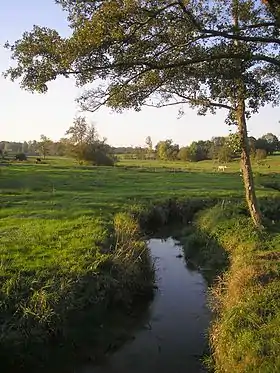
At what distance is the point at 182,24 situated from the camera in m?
12.4

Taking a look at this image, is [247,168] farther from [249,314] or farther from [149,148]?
[149,148]

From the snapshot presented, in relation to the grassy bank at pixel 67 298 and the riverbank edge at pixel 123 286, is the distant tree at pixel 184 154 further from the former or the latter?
the grassy bank at pixel 67 298

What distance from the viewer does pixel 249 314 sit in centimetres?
1105

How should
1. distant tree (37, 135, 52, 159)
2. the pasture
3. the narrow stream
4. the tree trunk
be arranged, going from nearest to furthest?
1. the narrow stream
2. the pasture
3. the tree trunk
4. distant tree (37, 135, 52, 159)

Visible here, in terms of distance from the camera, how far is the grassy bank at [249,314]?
9.52 meters

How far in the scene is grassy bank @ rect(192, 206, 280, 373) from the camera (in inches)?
375

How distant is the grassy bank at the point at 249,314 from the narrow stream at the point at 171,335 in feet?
2.63

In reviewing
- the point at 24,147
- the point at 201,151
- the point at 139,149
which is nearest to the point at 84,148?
the point at 201,151

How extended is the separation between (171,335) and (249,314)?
320cm

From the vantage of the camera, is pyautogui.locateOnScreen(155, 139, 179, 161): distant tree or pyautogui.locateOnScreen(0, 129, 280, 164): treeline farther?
pyautogui.locateOnScreen(155, 139, 179, 161): distant tree

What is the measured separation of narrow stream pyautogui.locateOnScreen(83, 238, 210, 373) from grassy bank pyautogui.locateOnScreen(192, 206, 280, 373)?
31.5 inches

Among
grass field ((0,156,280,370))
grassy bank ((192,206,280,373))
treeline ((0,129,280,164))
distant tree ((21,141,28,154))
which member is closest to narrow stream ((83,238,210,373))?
grassy bank ((192,206,280,373))

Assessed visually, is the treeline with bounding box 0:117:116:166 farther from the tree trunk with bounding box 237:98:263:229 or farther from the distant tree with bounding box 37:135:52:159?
the tree trunk with bounding box 237:98:263:229

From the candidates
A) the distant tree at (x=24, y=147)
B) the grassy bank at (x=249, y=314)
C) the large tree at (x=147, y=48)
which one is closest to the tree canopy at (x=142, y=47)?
the large tree at (x=147, y=48)
